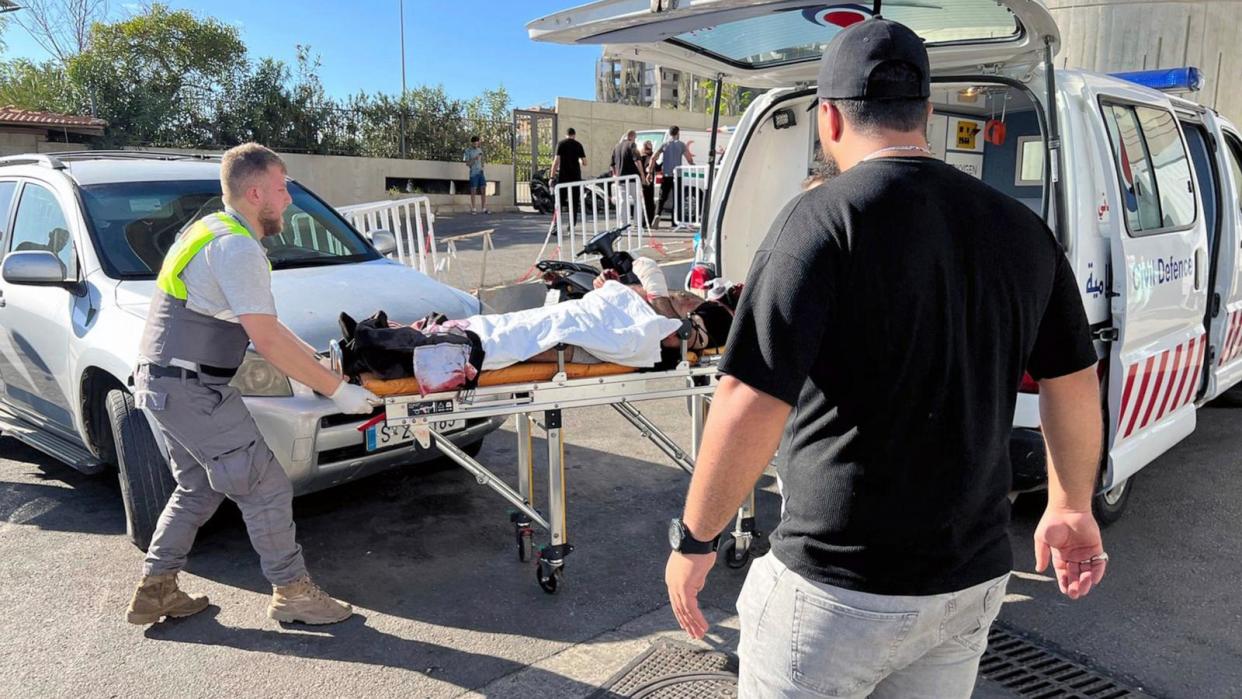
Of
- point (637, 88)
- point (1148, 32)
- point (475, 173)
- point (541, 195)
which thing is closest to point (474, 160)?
point (475, 173)

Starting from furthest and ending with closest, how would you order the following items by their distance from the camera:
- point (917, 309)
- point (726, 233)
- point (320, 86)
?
point (320, 86) < point (726, 233) < point (917, 309)

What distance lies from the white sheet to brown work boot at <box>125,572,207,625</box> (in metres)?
1.60

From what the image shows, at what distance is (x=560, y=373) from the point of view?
132 inches

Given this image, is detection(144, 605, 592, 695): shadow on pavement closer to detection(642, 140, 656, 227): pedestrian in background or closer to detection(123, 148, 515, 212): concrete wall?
detection(642, 140, 656, 227): pedestrian in background

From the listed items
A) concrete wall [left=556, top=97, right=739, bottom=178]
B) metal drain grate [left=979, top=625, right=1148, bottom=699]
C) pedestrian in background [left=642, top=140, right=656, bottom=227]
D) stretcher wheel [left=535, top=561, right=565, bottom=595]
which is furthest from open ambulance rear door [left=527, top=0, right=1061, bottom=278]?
concrete wall [left=556, top=97, right=739, bottom=178]

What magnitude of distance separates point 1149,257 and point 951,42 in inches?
51.0

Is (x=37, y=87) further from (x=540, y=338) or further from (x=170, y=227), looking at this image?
(x=540, y=338)

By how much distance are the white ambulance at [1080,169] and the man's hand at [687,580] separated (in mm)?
2020

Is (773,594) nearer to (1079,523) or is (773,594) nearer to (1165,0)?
(1079,523)

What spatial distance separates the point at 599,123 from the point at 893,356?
89.3ft

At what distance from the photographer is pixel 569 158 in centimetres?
1712

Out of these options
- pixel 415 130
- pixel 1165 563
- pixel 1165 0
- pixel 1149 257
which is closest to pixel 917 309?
pixel 1149 257

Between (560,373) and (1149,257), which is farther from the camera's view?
(1149,257)

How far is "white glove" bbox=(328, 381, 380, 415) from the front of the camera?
3111mm
